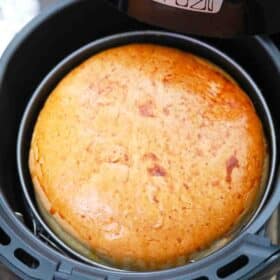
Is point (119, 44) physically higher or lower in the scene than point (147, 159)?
higher

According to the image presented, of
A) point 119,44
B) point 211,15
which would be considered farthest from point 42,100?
point 211,15

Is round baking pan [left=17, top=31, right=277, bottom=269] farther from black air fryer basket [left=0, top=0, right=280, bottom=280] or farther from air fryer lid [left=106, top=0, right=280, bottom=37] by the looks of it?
air fryer lid [left=106, top=0, right=280, bottom=37]

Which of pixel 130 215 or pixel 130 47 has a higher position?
pixel 130 47

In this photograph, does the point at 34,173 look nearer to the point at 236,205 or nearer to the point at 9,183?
the point at 9,183

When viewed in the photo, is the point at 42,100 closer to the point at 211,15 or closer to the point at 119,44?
the point at 119,44

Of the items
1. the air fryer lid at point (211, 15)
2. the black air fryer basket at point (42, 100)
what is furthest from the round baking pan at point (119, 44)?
the air fryer lid at point (211, 15)

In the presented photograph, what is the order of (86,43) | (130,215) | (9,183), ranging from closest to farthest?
(130,215), (9,183), (86,43)

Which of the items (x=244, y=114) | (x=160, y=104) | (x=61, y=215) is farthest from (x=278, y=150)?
(x=61, y=215)

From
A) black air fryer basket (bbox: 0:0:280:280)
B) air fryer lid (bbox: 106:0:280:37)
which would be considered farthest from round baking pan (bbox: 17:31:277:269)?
air fryer lid (bbox: 106:0:280:37)
